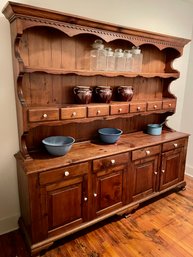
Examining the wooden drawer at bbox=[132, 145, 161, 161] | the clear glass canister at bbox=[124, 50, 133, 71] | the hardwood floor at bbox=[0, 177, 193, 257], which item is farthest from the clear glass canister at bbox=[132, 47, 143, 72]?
the hardwood floor at bbox=[0, 177, 193, 257]

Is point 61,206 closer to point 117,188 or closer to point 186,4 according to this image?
point 117,188

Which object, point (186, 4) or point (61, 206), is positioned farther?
point (186, 4)

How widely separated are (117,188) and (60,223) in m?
0.62

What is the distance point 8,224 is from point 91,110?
1.33m

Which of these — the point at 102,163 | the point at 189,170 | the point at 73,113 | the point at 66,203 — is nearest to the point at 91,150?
the point at 102,163

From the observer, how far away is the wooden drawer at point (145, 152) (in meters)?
2.07

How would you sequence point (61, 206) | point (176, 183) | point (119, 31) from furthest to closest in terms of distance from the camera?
point (176, 183) < point (119, 31) < point (61, 206)

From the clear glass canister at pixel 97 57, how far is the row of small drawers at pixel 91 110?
1.32ft

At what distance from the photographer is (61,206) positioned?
5.64 ft

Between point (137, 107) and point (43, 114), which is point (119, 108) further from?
point (43, 114)

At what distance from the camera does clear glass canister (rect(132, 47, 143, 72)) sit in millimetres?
2195

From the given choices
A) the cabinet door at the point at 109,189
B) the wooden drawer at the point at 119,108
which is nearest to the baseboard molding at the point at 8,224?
the cabinet door at the point at 109,189

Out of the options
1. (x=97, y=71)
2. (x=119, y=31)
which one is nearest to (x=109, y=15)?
(x=119, y=31)

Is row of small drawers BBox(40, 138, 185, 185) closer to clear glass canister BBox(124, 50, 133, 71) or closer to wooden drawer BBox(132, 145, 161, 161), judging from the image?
wooden drawer BBox(132, 145, 161, 161)
